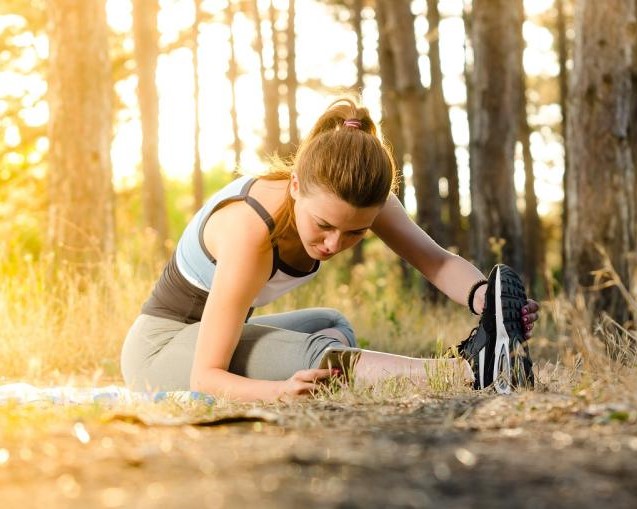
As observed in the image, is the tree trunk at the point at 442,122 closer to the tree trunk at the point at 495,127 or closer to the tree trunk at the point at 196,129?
the tree trunk at the point at 196,129

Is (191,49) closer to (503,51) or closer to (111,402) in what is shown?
(503,51)

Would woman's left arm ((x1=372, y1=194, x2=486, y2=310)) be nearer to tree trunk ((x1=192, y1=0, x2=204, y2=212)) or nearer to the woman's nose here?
the woman's nose

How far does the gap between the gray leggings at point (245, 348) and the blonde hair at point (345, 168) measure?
529mm

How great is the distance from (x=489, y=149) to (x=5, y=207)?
10.6 meters

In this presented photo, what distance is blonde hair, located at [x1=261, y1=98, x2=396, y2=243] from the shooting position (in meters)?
3.69

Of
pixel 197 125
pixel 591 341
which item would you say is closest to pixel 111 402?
pixel 591 341

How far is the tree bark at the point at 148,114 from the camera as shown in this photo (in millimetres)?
14414

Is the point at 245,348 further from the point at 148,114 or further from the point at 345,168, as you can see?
the point at 148,114

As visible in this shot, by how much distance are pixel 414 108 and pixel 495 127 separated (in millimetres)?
2102

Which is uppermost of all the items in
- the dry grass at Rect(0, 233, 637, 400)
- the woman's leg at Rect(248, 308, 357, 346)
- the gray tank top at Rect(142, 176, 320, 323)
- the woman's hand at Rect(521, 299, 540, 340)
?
the gray tank top at Rect(142, 176, 320, 323)

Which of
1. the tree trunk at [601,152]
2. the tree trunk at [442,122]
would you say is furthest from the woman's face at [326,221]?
the tree trunk at [442,122]

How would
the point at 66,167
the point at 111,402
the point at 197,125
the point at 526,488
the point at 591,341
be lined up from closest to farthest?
the point at 526,488 < the point at 591,341 < the point at 111,402 < the point at 66,167 < the point at 197,125

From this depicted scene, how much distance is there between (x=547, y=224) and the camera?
26.9 m

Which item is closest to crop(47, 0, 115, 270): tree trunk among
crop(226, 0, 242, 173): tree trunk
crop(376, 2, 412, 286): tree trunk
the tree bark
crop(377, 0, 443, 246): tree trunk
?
crop(377, 0, 443, 246): tree trunk
